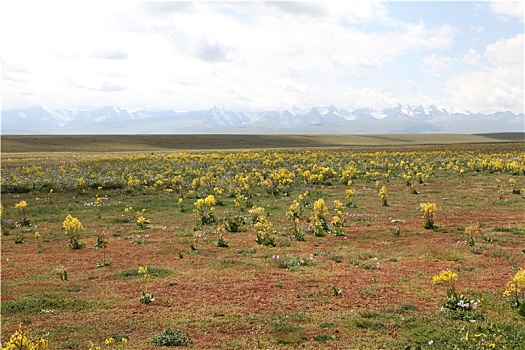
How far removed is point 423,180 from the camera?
117ft

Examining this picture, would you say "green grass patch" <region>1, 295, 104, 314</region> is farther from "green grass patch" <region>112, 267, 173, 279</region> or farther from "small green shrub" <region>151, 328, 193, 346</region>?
"small green shrub" <region>151, 328, 193, 346</region>

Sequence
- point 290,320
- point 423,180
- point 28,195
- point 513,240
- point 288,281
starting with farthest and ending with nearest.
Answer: point 423,180, point 28,195, point 513,240, point 288,281, point 290,320

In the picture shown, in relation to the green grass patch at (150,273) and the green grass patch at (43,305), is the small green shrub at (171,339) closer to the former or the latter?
the green grass patch at (43,305)

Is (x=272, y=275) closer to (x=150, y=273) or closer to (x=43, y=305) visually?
(x=150, y=273)

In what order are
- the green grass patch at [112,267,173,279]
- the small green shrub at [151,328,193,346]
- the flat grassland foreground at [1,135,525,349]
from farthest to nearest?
the green grass patch at [112,267,173,279] → the flat grassland foreground at [1,135,525,349] → the small green shrub at [151,328,193,346]

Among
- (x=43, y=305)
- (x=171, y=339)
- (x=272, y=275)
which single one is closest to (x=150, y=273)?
(x=43, y=305)

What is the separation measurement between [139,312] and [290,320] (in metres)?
3.83

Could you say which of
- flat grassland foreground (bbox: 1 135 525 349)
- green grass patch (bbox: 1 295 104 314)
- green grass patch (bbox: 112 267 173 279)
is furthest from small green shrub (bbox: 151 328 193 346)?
green grass patch (bbox: 112 267 173 279)

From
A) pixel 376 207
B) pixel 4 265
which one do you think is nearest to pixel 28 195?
pixel 4 265

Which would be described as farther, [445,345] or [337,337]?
[337,337]

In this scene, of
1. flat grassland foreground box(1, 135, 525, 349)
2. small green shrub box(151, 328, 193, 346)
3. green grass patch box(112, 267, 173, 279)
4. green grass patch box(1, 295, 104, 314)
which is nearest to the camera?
small green shrub box(151, 328, 193, 346)

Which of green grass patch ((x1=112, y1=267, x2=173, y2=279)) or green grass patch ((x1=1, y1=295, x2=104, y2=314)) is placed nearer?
green grass patch ((x1=1, y1=295, x2=104, y2=314))

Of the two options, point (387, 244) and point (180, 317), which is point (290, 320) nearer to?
point (180, 317)

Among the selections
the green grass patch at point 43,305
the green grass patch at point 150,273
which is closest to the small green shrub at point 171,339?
the green grass patch at point 43,305
